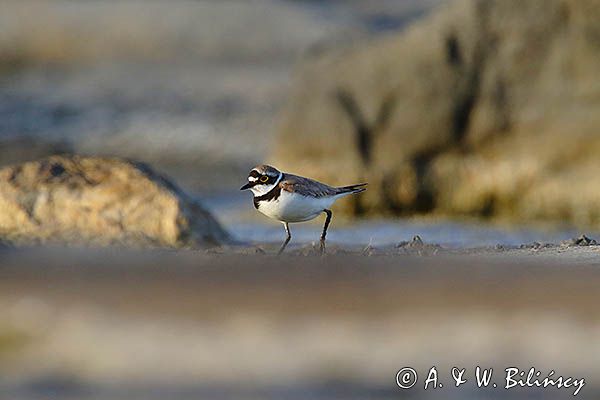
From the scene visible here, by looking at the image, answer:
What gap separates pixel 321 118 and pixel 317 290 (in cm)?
898

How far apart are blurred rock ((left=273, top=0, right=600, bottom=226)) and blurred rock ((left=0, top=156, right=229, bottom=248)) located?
5060 mm

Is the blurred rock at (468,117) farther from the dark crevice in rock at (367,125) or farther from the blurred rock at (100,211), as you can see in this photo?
the blurred rock at (100,211)

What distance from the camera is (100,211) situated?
33.9 feet

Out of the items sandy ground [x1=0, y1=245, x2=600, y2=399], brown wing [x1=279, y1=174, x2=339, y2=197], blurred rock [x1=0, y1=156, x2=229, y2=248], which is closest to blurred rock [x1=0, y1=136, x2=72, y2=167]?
blurred rock [x1=0, y1=156, x2=229, y2=248]

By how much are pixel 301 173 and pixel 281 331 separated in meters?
9.25

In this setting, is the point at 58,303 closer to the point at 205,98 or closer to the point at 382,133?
the point at 382,133

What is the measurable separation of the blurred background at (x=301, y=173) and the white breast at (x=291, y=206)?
0.29m

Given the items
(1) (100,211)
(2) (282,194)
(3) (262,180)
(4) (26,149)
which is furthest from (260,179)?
(4) (26,149)

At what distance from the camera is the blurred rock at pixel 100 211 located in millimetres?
10188

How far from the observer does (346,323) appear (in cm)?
640

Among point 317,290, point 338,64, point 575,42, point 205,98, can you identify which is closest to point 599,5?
point 575,42

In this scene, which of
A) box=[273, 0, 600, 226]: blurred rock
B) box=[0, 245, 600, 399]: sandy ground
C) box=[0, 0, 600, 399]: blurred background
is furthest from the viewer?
box=[273, 0, 600, 226]: blurred rock

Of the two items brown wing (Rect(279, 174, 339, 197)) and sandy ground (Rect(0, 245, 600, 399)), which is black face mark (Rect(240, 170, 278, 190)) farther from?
sandy ground (Rect(0, 245, 600, 399))

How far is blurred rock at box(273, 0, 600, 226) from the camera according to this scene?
14.7m
